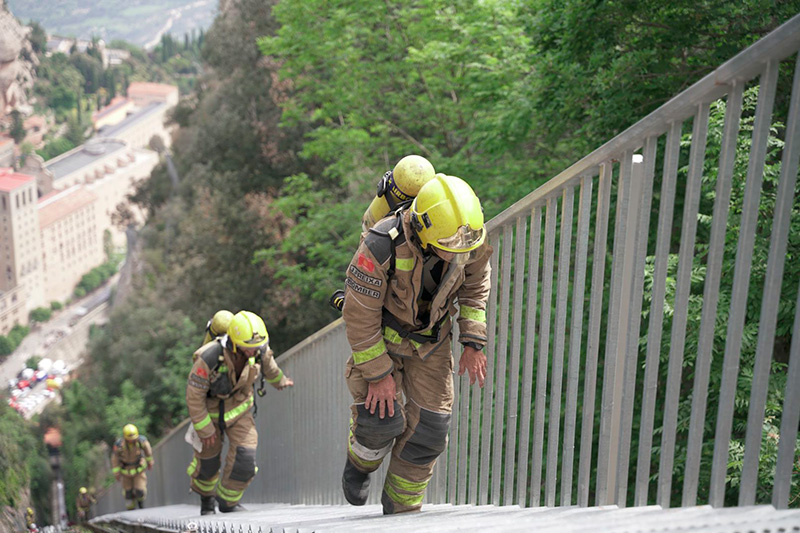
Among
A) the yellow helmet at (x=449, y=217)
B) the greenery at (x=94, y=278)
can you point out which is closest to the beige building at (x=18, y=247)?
the greenery at (x=94, y=278)

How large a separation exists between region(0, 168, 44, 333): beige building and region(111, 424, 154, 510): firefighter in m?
39.5

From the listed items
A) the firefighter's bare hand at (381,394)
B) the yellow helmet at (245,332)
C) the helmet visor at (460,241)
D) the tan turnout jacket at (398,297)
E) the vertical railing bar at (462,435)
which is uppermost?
the helmet visor at (460,241)

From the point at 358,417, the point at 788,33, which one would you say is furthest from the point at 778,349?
the point at 788,33

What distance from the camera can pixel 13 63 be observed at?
53.1 m

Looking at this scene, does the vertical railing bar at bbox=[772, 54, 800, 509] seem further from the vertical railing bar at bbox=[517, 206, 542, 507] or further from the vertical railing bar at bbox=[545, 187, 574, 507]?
the vertical railing bar at bbox=[517, 206, 542, 507]

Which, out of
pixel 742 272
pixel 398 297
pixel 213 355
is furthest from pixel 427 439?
pixel 213 355

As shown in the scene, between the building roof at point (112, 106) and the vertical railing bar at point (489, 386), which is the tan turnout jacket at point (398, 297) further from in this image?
the building roof at point (112, 106)

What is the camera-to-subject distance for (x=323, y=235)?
60.5 feet

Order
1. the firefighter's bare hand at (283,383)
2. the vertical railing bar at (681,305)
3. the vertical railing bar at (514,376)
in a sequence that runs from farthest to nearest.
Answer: the firefighter's bare hand at (283,383)
the vertical railing bar at (514,376)
the vertical railing bar at (681,305)

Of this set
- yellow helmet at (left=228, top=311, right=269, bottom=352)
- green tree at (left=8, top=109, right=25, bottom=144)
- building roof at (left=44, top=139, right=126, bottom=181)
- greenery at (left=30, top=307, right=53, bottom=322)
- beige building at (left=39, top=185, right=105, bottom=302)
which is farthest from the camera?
building roof at (left=44, top=139, right=126, bottom=181)

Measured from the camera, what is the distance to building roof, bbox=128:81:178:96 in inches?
2488

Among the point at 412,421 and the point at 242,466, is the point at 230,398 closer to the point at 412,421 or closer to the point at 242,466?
the point at 242,466

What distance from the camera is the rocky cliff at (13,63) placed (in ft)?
171

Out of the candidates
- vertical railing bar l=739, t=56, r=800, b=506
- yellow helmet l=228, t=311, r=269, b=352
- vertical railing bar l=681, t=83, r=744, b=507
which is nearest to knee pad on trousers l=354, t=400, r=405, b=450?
vertical railing bar l=681, t=83, r=744, b=507
